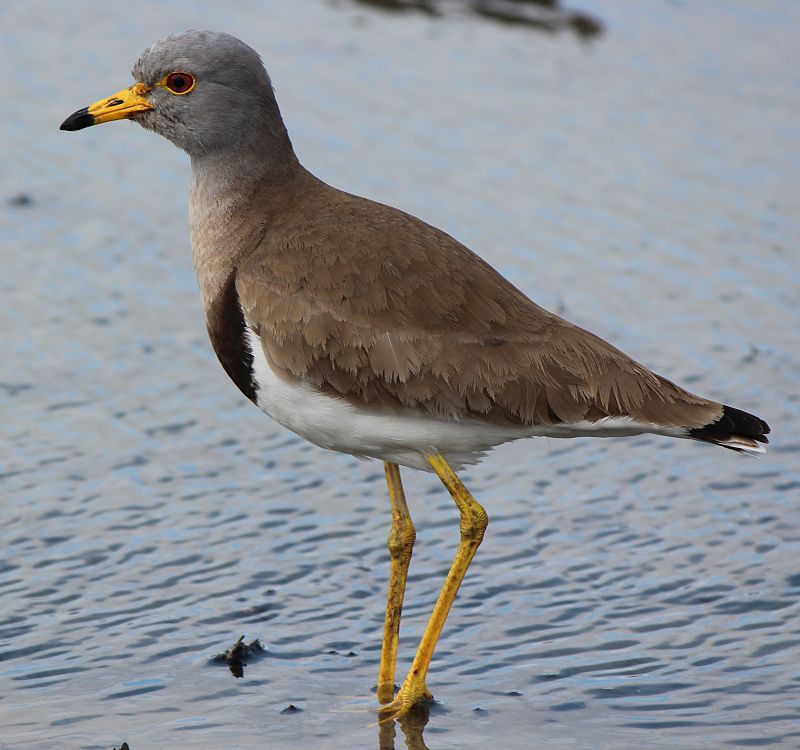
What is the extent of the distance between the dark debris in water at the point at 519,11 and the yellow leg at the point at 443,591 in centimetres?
914

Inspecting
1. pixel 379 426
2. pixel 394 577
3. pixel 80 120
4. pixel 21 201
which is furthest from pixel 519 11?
pixel 379 426

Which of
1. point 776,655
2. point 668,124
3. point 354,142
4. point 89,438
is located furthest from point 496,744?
point 668,124

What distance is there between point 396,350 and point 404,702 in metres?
1.43

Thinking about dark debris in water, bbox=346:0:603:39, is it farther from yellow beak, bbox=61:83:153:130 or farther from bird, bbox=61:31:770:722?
bird, bbox=61:31:770:722

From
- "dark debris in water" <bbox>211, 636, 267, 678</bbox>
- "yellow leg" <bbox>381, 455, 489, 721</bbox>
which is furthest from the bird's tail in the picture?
"dark debris in water" <bbox>211, 636, 267, 678</bbox>

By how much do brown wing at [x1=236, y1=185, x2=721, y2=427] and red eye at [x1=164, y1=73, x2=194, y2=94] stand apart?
2.55ft

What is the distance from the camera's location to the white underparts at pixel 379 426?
6031 mm

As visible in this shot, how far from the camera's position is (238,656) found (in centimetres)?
652

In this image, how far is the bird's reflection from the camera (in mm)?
6121

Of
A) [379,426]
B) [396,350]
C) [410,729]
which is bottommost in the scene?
[410,729]

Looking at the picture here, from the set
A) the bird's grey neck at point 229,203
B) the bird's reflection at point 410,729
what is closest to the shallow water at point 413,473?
the bird's reflection at point 410,729

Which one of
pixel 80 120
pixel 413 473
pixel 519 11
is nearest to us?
pixel 80 120

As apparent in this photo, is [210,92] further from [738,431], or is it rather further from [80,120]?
[738,431]

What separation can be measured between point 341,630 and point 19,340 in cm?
353
